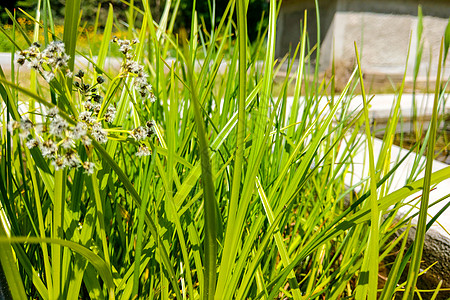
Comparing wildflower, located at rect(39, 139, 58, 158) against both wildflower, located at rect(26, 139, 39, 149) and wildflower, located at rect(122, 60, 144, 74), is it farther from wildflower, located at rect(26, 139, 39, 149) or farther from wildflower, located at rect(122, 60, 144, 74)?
wildflower, located at rect(122, 60, 144, 74)

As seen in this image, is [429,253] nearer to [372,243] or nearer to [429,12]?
[372,243]

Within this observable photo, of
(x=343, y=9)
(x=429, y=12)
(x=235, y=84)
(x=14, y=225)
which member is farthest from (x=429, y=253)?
(x=429, y=12)

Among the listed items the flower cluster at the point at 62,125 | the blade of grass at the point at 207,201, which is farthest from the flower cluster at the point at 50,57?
the blade of grass at the point at 207,201

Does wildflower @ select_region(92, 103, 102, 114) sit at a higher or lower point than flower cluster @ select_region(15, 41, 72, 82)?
lower

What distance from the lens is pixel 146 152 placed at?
39 cm

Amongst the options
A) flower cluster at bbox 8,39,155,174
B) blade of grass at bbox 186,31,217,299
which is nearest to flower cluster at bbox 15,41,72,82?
flower cluster at bbox 8,39,155,174

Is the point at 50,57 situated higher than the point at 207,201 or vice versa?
the point at 50,57

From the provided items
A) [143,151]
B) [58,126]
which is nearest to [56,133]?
[58,126]

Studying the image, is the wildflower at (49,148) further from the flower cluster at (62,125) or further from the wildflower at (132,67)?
the wildflower at (132,67)

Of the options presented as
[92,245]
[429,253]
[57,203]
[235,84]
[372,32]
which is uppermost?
[372,32]

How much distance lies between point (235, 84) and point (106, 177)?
0.46m

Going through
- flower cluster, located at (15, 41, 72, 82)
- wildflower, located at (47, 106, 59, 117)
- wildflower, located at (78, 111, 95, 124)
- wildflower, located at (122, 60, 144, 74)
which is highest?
flower cluster, located at (15, 41, 72, 82)

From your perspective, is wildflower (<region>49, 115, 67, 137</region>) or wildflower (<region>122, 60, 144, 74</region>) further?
wildflower (<region>122, 60, 144, 74</region>)

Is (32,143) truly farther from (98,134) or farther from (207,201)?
(207,201)
